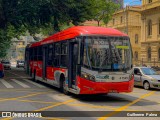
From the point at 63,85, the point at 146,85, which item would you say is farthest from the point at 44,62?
the point at 146,85

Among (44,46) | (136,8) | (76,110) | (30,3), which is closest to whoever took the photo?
(76,110)

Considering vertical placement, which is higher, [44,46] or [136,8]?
[136,8]

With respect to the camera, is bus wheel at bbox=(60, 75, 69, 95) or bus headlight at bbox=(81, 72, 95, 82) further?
bus wheel at bbox=(60, 75, 69, 95)

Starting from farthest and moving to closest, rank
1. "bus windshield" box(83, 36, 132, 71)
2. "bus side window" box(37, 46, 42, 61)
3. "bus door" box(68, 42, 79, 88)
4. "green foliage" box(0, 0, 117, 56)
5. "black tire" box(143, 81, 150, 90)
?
1. "green foliage" box(0, 0, 117, 56)
2. "bus side window" box(37, 46, 42, 61)
3. "black tire" box(143, 81, 150, 90)
4. "bus door" box(68, 42, 79, 88)
5. "bus windshield" box(83, 36, 132, 71)

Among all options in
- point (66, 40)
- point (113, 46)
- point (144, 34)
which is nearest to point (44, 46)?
point (66, 40)

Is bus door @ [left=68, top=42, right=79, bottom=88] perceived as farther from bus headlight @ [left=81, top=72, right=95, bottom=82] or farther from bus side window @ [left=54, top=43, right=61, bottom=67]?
bus side window @ [left=54, top=43, right=61, bottom=67]

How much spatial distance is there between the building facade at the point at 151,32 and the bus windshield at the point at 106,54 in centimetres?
3772

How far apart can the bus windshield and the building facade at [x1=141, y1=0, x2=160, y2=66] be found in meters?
37.7

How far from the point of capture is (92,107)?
1166 cm

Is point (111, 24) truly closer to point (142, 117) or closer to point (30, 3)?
point (30, 3)

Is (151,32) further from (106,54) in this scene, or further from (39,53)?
(106,54)

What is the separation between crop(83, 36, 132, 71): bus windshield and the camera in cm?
1289

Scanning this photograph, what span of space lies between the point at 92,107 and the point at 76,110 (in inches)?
39.1

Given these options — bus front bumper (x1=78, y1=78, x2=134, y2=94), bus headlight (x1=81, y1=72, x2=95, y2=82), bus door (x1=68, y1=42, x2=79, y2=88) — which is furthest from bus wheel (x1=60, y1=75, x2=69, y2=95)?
bus headlight (x1=81, y1=72, x2=95, y2=82)
